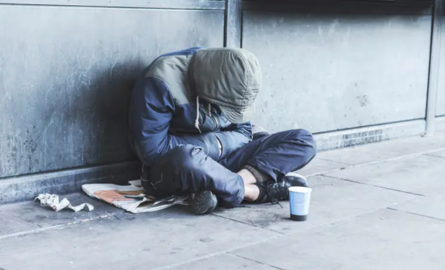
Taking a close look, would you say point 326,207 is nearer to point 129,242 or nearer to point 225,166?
point 225,166

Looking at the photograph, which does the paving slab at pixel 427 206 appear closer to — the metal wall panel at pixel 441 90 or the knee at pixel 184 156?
the knee at pixel 184 156

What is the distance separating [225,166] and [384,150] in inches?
84.1

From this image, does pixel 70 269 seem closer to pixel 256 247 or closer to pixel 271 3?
pixel 256 247

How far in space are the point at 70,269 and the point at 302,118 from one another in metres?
3.10

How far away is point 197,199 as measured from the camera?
4.16 metres

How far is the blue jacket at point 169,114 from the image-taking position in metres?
4.22

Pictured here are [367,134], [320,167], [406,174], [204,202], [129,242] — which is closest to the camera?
[129,242]

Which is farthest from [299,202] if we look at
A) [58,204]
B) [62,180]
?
[62,180]

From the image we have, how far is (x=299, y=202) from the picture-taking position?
3990 mm

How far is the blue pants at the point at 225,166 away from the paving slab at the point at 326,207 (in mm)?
145

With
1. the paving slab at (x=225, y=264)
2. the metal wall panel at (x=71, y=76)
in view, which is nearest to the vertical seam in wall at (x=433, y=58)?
the metal wall panel at (x=71, y=76)

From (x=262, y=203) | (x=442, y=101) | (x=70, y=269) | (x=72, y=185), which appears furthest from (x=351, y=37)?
(x=70, y=269)

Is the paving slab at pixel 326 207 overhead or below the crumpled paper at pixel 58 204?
below

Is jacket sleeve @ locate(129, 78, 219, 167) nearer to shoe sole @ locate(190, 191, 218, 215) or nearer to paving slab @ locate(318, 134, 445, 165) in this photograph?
shoe sole @ locate(190, 191, 218, 215)
